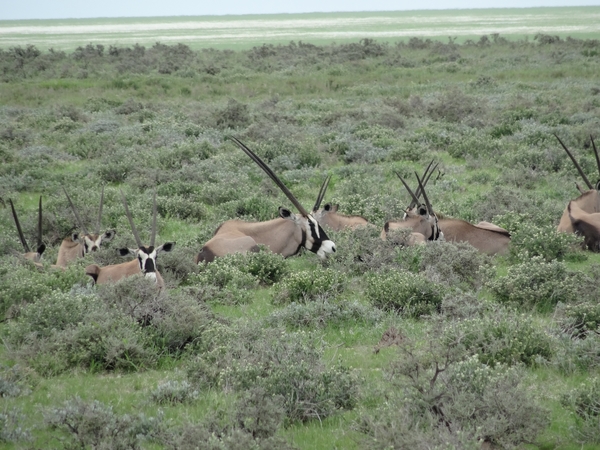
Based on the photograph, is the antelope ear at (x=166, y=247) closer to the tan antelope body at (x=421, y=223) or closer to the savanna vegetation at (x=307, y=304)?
the savanna vegetation at (x=307, y=304)

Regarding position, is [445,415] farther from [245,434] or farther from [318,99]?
[318,99]

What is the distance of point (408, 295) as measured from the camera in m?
8.41

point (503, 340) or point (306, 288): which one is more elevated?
point (503, 340)

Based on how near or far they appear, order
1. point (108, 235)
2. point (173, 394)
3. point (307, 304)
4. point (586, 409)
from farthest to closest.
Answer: point (108, 235) → point (307, 304) → point (173, 394) → point (586, 409)

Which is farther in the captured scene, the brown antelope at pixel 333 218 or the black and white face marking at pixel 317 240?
the brown antelope at pixel 333 218

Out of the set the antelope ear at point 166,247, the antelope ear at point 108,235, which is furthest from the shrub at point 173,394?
the antelope ear at point 108,235

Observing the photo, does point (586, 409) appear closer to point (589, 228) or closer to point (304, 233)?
point (589, 228)

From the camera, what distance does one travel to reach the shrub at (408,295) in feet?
27.2

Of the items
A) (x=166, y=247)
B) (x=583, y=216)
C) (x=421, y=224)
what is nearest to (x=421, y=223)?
(x=421, y=224)

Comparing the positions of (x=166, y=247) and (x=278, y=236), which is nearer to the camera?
(x=166, y=247)

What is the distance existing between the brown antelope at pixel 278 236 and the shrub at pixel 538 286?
10.0 ft

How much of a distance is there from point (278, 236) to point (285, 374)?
591cm

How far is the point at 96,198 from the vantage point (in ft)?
48.4

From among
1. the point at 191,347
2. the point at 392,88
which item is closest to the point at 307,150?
the point at 191,347
